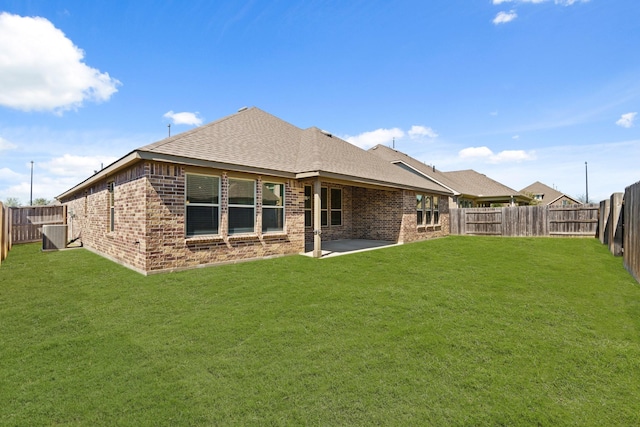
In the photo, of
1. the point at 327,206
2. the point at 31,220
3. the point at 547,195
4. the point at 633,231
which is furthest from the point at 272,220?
the point at 547,195

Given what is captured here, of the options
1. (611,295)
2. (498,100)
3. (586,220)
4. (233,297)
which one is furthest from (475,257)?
(586,220)

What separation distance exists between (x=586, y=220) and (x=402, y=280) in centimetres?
1391

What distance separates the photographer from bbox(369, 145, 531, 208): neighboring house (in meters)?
22.2

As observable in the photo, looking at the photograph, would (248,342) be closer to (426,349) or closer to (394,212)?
(426,349)

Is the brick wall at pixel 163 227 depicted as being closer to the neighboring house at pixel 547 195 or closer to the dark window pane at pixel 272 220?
the dark window pane at pixel 272 220

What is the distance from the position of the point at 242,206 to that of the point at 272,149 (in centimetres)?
298

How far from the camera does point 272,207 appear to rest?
961 cm

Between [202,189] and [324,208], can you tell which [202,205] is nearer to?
[202,189]

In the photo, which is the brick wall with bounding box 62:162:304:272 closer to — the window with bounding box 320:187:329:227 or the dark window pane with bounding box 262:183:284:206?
the dark window pane with bounding box 262:183:284:206

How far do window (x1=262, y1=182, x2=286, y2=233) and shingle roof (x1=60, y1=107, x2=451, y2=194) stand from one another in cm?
61

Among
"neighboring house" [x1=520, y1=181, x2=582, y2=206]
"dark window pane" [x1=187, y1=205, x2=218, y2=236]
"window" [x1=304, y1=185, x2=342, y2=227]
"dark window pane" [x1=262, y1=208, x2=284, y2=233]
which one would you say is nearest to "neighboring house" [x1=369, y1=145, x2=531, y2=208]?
"window" [x1=304, y1=185, x2=342, y2=227]

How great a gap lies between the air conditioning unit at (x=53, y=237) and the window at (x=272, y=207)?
395 inches

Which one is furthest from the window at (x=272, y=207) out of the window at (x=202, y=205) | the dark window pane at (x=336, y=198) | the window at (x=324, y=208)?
the dark window pane at (x=336, y=198)

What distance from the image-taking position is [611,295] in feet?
20.7
